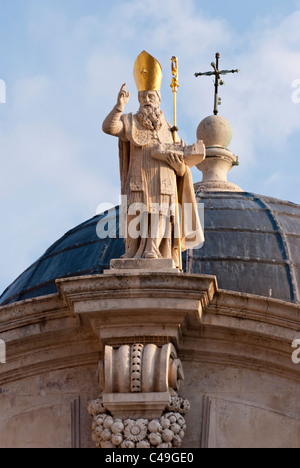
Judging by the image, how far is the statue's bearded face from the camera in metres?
18.9

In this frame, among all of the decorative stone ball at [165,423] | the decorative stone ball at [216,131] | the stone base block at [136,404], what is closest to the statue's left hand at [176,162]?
the stone base block at [136,404]

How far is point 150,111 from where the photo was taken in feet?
61.9

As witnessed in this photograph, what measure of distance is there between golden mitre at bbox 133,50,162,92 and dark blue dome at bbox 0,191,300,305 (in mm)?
4807

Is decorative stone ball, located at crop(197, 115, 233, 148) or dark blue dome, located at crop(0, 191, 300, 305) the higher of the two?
decorative stone ball, located at crop(197, 115, 233, 148)

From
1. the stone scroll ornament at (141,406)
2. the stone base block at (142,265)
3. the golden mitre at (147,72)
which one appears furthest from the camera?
the golden mitre at (147,72)

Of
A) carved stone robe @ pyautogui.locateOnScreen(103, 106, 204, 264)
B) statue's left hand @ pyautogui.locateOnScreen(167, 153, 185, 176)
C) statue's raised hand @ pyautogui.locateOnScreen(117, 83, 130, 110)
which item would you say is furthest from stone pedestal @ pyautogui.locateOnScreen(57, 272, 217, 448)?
statue's raised hand @ pyautogui.locateOnScreen(117, 83, 130, 110)

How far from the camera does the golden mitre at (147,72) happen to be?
61.9 ft

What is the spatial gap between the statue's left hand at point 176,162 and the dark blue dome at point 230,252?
14.4 ft

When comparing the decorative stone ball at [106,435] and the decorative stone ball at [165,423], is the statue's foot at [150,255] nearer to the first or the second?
the decorative stone ball at [165,423]

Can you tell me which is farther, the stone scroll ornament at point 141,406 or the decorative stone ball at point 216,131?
the decorative stone ball at point 216,131

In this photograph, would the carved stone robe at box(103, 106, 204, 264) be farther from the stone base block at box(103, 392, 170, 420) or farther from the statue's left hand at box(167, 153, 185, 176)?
the stone base block at box(103, 392, 170, 420)
